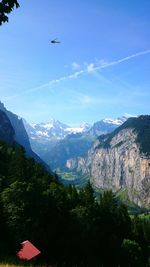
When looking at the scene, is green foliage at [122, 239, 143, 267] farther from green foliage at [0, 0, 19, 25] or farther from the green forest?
green foliage at [0, 0, 19, 25]

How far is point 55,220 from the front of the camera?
92.1m

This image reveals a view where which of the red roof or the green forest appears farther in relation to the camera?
the green forest

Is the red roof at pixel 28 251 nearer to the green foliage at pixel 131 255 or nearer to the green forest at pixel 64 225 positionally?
the green forest at pixel 64 225

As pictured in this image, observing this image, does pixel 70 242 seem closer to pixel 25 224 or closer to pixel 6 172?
pixel 25 224

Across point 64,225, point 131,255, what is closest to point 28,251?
point 64,225

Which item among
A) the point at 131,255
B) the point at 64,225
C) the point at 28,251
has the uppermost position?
the point at 28,251

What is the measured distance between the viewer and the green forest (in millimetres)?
80062

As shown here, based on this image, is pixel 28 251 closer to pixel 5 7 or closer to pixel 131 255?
pixel 5 7

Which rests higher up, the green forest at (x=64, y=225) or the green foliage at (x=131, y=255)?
the green forest at (x=64, y=225)

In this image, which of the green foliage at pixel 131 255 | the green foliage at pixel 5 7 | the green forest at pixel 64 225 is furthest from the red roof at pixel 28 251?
the green foliage at pixel 131 255

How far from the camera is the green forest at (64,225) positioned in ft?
263

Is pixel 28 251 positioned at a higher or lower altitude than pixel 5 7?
lower

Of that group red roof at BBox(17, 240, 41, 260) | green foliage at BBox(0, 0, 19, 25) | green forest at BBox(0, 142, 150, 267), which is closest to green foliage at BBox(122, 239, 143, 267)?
green forest at BBox(0, 142, 150, 267)

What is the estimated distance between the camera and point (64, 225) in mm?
95062
